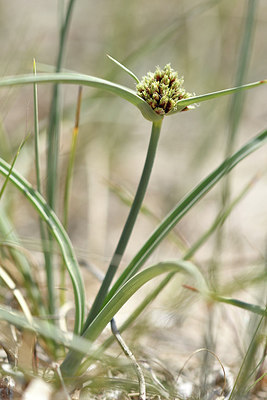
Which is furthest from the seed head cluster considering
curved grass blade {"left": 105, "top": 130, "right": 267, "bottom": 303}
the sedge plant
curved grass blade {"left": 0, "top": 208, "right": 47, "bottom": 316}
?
curved grass blade {"left": 0, "top": 208, "right": 47, "bottom": 316}

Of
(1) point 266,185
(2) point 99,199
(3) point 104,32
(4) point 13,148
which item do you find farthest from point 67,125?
(3) point 104,32

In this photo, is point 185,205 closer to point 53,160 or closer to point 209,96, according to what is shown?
point 209,96

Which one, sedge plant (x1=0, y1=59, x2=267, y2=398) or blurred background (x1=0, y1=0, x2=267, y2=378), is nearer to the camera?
sedge plant (x1=0, y1=59, x2=267, y2=398)

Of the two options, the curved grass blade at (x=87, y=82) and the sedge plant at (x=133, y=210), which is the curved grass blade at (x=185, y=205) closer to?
the sedge plant at (x=133, y=210)

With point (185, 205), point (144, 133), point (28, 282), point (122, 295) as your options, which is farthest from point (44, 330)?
point (144, 133)

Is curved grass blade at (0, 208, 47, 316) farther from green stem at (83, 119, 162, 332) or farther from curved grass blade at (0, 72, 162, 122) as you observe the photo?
curved grass blade at (0, 72, 162, 122)

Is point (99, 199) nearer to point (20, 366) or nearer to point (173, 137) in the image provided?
point (173, 137)

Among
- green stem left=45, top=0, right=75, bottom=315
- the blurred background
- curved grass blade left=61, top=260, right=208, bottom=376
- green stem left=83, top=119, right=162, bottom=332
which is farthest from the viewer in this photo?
the blurred background
